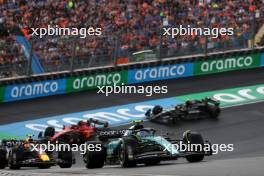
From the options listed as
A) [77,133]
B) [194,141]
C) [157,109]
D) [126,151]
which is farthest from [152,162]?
[157,109]

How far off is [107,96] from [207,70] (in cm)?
395

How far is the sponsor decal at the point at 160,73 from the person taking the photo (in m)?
24.9

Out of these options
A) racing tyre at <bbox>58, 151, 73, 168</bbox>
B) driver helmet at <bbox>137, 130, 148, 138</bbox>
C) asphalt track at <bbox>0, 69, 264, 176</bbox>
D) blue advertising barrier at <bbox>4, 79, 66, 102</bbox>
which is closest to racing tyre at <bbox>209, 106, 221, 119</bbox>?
asphalt track at <bbox>0, 69, 264, 176</bbox>

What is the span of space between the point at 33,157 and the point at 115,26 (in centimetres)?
972

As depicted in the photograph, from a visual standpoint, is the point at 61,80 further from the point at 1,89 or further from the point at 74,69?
the point at 1,89

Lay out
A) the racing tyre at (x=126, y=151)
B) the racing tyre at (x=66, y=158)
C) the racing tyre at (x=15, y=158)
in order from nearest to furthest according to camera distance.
A: the racing tyre at (x=126, y=151), the racing tyre at (x=15, y=158), the racing tyre at (x=66, y=158)

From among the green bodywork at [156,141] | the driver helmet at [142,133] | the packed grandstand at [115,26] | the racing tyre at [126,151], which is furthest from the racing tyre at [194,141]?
the packed grandstand at [115,26]

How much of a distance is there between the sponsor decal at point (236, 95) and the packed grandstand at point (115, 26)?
2089 mm

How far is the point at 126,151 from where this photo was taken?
44.7 ft

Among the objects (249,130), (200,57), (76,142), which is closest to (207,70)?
(200,57)

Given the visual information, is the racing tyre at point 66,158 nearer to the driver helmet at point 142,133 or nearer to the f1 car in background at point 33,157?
the f1 car in background at point 33,157

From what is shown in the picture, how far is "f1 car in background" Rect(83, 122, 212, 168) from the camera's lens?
1367 centimetres

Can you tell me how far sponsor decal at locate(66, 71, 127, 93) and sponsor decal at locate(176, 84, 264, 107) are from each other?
2.34 m

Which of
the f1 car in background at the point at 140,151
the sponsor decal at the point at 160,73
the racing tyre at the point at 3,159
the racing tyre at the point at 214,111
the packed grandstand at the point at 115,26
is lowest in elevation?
the racing tyre at the point at 3,159
